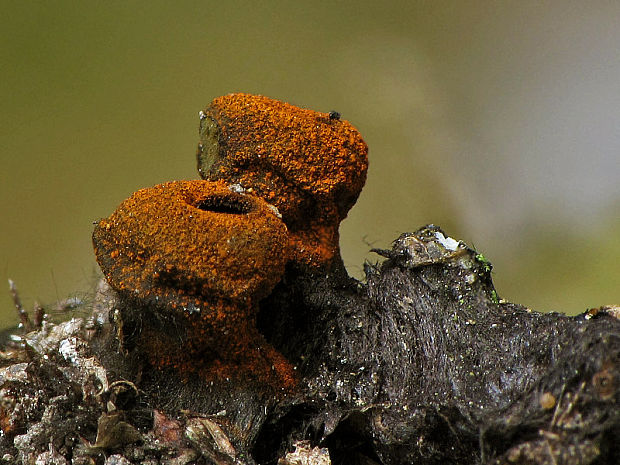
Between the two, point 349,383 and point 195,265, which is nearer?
point 195,265

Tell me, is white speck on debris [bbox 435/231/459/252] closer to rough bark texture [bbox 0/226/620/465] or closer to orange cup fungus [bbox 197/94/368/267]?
rough bark texture [bbox 0/226/620/465]

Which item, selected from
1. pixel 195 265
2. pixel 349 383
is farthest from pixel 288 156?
pixel 349 383

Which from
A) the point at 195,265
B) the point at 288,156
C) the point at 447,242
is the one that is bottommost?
the point at 195,265

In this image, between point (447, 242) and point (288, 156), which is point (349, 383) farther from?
point (288, 156)

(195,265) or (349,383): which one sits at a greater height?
(195,265)

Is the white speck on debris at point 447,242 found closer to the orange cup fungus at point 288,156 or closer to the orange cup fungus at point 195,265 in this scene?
the orange cup fungus at point 288,156

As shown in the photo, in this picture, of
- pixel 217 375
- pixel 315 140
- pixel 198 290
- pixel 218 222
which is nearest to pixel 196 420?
pixel 217 375

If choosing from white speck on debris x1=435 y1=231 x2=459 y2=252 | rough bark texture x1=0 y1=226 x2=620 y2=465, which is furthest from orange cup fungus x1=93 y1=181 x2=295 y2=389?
white speck on debris x1=435 y1=231 x2=459 y2=252

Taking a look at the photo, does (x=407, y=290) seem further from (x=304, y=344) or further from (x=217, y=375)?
(x=217, y=375)
